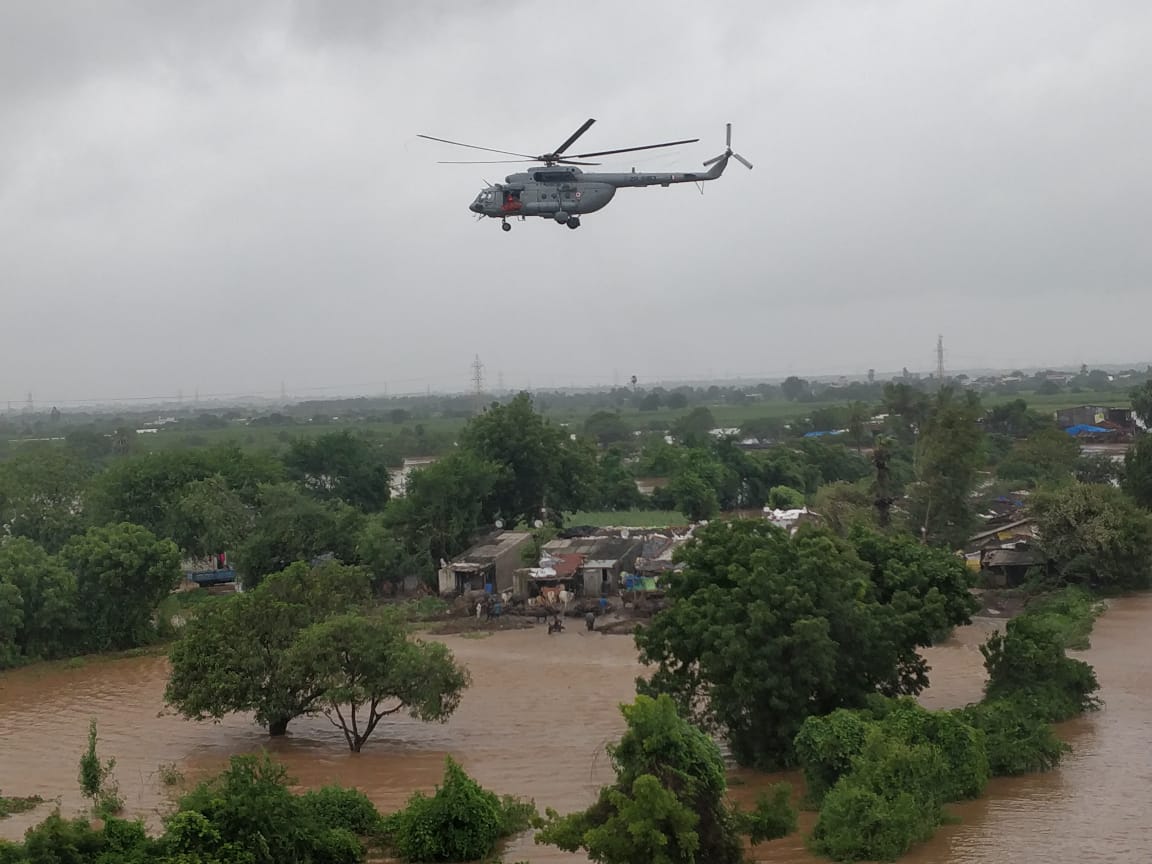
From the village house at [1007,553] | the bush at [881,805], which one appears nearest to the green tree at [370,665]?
the bush at [881,805]

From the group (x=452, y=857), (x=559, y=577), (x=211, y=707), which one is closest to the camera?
(x=452, y=857)

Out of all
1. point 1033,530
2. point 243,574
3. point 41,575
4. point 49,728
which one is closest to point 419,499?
point 243,574

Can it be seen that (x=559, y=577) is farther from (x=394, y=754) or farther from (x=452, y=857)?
(x=452, y=857)

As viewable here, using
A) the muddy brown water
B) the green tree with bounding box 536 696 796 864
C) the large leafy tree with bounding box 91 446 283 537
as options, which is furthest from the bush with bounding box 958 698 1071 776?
the large leafy tree with bounding box 91 446 283 537

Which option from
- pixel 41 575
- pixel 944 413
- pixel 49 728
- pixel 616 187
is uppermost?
pixel 616 187

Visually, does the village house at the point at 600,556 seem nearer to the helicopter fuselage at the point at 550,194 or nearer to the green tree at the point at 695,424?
the helicopter fuselage at the point at 550,194

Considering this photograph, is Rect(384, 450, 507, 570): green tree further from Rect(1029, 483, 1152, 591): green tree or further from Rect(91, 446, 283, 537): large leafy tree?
Rect(1029, 483, 1152, 591): green tree

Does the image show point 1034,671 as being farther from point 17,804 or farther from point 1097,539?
point 17,804
